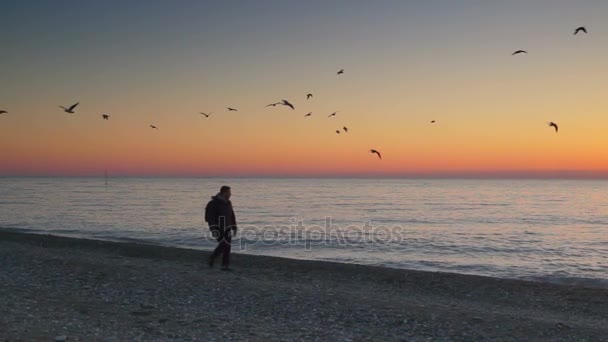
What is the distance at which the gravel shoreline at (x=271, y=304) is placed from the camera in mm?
9602

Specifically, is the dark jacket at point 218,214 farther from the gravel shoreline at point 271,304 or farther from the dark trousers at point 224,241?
the gravel shoreline at point 271,304

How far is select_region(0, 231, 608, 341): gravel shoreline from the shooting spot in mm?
9602

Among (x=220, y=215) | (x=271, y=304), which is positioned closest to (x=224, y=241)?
(x=220, y=215)

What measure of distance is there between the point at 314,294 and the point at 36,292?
7.02 meters

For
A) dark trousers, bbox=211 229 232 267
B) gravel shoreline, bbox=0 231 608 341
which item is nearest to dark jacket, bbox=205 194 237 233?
dark trousers, bbox=211 229 232 267

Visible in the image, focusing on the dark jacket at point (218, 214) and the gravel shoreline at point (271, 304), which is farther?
the dark jacket at point (218, 214)

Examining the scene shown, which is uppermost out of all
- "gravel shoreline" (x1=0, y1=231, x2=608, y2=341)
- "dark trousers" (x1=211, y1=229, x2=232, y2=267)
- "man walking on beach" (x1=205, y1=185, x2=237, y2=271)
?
"man walking on beach" (x1=205, y1=185, x2=237, y2=271)

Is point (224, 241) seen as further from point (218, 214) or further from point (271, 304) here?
point (271, 304)

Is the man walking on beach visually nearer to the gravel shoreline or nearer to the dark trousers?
the dark trousers

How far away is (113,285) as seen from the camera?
13305 mm

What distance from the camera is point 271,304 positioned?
1202 centimetres

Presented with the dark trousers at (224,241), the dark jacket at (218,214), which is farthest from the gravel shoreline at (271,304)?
the dark jacket at (218,214)

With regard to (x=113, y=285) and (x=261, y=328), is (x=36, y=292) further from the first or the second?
(x=261, y=328)

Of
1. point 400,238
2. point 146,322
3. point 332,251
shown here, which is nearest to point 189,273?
point 146,322
